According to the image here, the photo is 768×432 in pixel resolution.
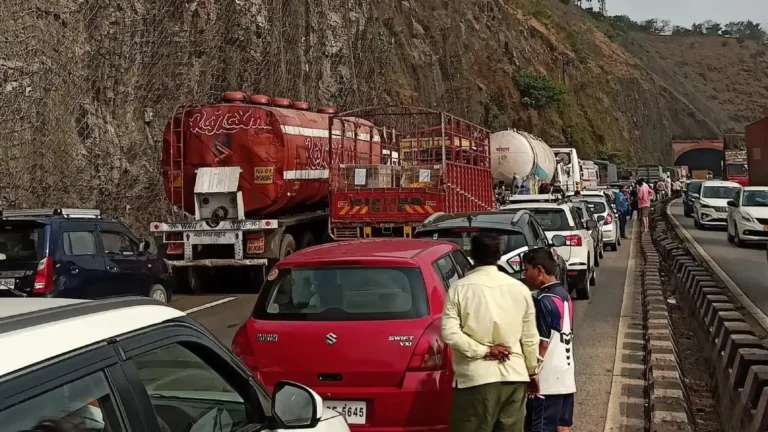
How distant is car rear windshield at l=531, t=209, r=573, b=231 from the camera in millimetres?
15305

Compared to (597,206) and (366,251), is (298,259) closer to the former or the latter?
(366,251)

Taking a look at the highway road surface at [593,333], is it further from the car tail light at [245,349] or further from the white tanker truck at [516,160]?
the white tanker truck at [516,160]

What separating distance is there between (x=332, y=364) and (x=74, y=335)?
11.2ft

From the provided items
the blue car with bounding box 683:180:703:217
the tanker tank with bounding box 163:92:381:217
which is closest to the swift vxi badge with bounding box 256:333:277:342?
the tanker tank with bounding box 163:92:381:217

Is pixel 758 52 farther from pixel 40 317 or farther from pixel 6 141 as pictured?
pixel 40 317

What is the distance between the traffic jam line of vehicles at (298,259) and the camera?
3336 mm

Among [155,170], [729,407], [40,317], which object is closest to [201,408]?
[40,317]

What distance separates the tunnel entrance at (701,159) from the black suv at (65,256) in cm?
10338

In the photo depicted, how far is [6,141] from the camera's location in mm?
17422

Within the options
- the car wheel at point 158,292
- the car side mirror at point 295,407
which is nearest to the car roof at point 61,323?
the car side mirror at point 295,407

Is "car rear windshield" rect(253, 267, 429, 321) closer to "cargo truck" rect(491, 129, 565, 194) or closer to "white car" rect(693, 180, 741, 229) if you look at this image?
"cargo truck" rect(491, 129, 565, 194)

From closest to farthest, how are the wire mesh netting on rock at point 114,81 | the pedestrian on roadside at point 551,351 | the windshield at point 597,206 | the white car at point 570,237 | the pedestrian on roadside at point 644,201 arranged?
the pedestrian on roadside at point 551,351, the white car at point 570,237, the wire mesh netting on rock at point 114,81, the windshield at point 597,206, the pedestrian on roadside at point 644,201

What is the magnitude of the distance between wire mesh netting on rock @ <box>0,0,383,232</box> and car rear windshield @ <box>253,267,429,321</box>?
13.0m

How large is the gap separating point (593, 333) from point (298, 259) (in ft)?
21.3
